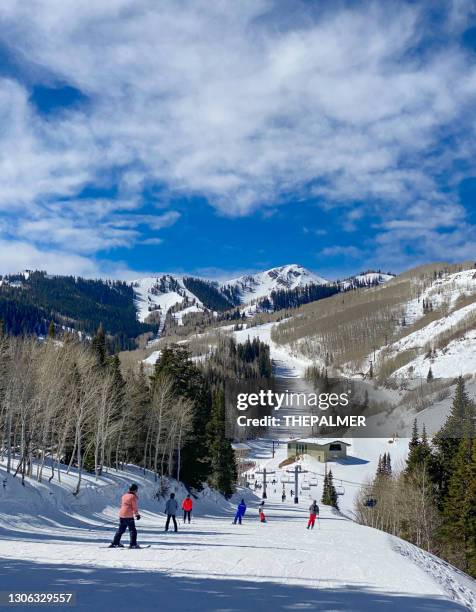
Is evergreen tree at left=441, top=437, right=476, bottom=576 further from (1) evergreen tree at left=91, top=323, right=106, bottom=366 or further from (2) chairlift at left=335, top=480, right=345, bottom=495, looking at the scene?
(2) chairlift at left=335, top=480, right=345, bottom=495

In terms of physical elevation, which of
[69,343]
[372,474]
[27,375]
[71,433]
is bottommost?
[372,474]

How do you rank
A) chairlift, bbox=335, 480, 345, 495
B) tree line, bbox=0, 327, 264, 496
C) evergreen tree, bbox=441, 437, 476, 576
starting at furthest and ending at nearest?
chairlift, bbox=335, 480, 345, 495 < evergreen tree, bbox=441, 437, 476, 576 < tree line, bbox=0, 327, 264, 496

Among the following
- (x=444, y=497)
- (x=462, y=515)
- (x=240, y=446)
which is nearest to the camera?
(x=462, y=515)

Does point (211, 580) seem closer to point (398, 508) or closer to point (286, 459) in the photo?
point (398, 508)

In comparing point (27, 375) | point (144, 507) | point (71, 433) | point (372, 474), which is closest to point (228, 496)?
point (71, 433)

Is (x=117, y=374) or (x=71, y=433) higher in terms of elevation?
(x=117, y=374)

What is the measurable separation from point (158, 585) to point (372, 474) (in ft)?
364

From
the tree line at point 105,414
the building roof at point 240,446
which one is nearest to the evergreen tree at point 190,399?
the tree line at point 105,414

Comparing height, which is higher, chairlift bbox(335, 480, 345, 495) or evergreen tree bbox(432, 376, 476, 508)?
evergreen tree bbox(432, 376, 476, 508)

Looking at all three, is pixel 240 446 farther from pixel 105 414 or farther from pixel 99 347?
pixel 105 414

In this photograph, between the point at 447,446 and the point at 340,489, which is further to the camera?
the point at 340,489

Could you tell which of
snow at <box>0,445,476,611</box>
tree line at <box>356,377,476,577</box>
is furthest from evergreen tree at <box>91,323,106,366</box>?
snow at <box>0,445,476,611</box>

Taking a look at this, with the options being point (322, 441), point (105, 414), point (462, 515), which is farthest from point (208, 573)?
point (322, 441)

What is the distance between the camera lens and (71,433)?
45.1m
